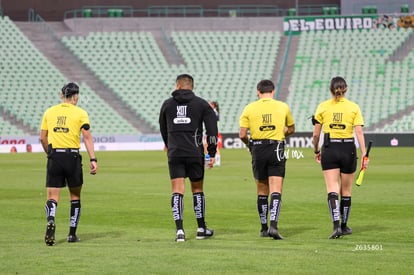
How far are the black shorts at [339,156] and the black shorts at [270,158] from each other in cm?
67

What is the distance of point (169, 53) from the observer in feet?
217

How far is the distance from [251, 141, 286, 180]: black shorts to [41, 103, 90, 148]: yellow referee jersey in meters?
2.59

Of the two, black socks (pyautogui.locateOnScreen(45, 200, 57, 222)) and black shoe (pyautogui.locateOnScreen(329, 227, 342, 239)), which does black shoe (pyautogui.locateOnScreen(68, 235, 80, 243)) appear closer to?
black socks (pyautogui.locateOnScreen(45, 200, 57, 222))

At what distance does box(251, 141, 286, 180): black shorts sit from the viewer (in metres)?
14.8

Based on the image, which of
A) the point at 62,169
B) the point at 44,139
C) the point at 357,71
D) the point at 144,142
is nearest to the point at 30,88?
the point at 144,142

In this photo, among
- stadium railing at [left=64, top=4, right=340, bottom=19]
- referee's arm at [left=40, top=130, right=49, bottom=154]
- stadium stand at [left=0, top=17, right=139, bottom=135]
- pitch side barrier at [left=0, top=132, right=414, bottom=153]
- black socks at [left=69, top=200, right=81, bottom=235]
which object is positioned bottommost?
black socks at [left=69, top=200, right=81, bottom=235]

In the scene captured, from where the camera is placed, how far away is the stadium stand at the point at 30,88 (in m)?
60.0

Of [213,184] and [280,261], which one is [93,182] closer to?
[213,184]

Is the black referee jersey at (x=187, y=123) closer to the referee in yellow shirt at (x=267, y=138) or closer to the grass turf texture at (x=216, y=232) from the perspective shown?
the referee in yellow shirt at (x=267, y=138)

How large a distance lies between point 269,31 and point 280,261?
5665 cm

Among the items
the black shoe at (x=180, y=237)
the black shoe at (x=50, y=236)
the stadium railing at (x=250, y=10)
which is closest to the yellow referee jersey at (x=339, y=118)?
the black shoe at (x=180, y=237)

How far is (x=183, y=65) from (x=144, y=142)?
9.91m

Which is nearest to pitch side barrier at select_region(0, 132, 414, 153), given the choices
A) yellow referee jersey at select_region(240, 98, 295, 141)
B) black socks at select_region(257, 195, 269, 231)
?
black socks at select_region(257, 195, 269, 231)

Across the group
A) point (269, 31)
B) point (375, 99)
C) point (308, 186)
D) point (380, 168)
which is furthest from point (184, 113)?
point (269, 31)
